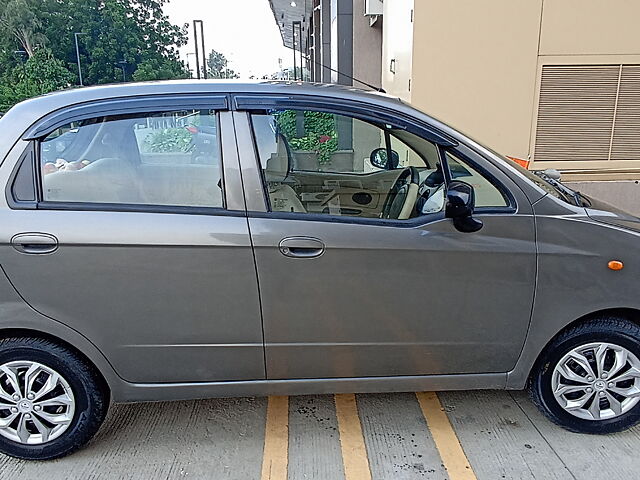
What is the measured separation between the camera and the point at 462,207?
7.88 ft

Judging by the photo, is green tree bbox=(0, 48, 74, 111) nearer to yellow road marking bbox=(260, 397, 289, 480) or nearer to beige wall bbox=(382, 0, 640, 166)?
beige wall bbox=(382, 0, 640, 166)

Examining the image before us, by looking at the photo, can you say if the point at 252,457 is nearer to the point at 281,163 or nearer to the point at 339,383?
the point at 339,383

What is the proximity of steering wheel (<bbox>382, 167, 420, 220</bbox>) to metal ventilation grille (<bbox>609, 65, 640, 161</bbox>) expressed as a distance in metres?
4.53

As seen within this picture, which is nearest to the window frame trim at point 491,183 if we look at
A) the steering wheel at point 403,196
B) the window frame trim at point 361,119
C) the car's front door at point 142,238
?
the window frame trim at point 361,119

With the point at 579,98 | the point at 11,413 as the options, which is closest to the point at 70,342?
the point at 11,413

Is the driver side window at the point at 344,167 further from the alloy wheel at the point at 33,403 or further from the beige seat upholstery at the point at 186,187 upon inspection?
the alloy wheel at the point at 33,403

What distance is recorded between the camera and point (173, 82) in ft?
8.37

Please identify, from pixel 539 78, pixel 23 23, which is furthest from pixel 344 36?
pixel 23 23

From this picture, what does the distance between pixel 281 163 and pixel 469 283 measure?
3.74ft

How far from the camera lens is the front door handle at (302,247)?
2.42 meters

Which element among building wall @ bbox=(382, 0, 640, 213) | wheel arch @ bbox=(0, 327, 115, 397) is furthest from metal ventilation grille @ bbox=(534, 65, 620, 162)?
wheel arch @ bbox=(0, 327, 115, 397)

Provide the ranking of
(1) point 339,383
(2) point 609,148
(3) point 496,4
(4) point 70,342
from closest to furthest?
(4) point 70,342, (1) point 339,383, (3) point 496,4, (2) point 609,148

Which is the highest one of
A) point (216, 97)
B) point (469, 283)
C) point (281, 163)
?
point (216, 97)

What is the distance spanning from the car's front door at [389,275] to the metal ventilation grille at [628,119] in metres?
4.70
